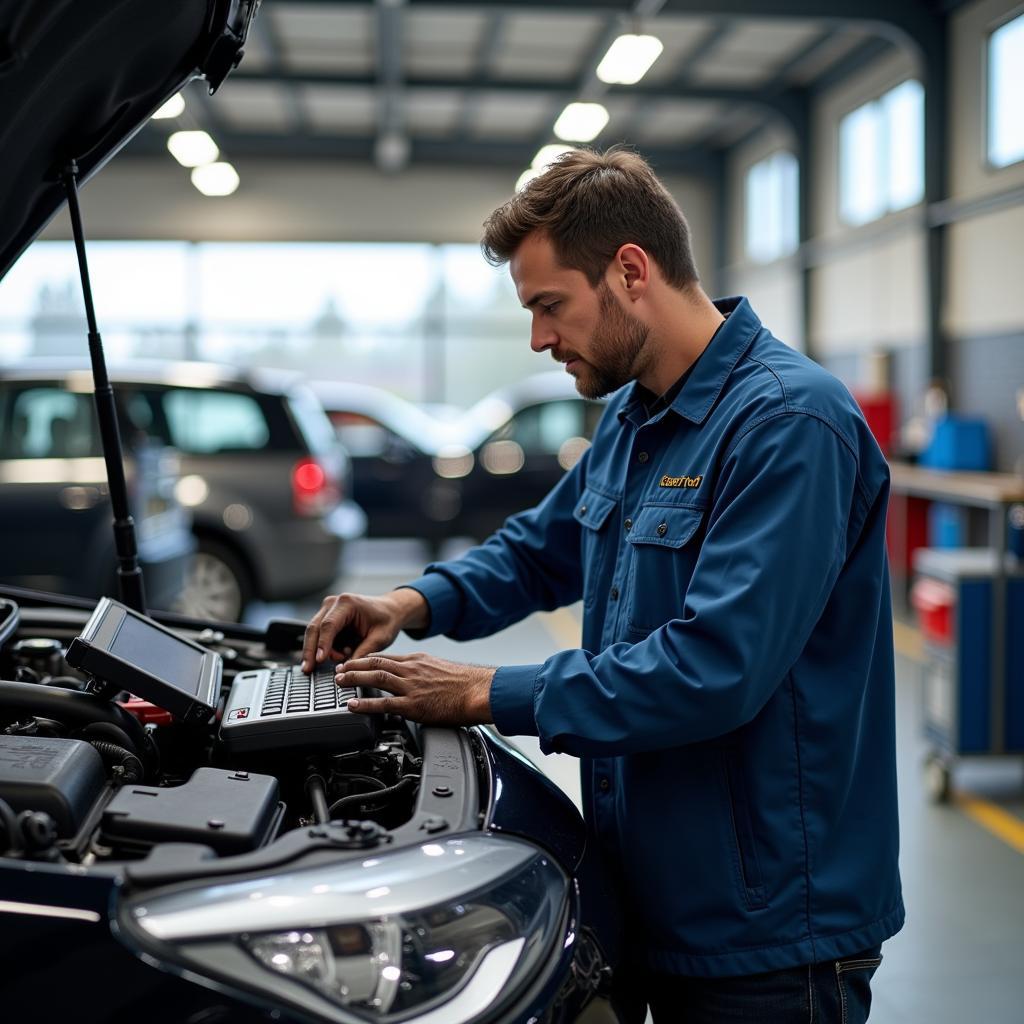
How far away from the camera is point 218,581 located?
21.6ft

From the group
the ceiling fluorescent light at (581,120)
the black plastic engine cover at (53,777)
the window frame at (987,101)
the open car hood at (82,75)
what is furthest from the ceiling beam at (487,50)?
the black plastic engine cover at (53,777)

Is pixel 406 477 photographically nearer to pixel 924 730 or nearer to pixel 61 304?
pixel 924 730

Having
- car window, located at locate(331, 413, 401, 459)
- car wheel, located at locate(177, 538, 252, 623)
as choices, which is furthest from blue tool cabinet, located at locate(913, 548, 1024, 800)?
car window, located at locate(331, 413, 401, 459)

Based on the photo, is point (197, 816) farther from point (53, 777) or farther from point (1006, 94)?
point (1006, 94)

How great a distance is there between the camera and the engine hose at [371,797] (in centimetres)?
146

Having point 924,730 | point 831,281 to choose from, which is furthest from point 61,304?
point 924,730

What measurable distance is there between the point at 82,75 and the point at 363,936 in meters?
1.25

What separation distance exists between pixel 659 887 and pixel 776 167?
12.5m

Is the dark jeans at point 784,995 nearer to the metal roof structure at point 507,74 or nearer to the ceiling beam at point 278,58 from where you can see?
the metal roof structure at point 507,74

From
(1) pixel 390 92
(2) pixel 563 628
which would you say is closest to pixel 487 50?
(1) pixel 390 92

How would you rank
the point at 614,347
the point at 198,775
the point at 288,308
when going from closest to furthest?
the point at 198,775, the point at 614,347, the point at 288,308

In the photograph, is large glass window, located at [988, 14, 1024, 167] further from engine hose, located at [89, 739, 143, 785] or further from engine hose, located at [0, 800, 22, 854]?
engine hose, located at [0, 800, 22, 854]

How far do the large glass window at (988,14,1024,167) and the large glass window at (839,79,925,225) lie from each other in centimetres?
57

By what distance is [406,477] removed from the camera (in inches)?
390
